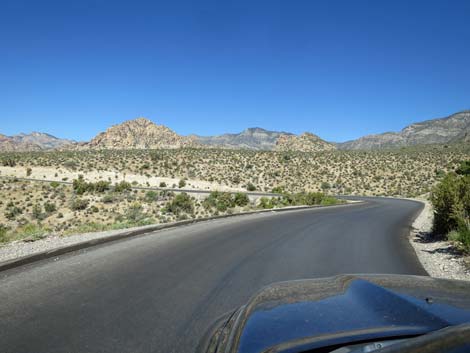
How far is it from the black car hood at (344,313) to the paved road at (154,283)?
1.54 m

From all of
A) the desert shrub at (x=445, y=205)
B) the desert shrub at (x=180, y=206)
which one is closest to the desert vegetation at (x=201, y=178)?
the desert shrub at (x=180, y=206)

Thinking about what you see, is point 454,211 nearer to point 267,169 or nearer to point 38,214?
point 38,214

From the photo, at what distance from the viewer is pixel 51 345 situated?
4.09 m

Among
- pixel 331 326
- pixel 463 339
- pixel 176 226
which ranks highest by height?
pixel 463 339

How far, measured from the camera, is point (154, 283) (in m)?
6.73

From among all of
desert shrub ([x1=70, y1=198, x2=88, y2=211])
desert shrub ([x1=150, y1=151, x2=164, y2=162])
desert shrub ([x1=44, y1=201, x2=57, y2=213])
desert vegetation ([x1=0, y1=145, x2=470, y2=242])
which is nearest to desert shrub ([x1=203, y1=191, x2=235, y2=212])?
desert vegetation ([x1=0, y1=145, x2=470, y2=242])

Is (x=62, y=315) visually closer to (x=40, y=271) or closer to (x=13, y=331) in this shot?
(x=13, y=331)

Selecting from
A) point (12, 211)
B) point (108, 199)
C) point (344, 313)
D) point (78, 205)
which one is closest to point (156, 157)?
point (108, 199)

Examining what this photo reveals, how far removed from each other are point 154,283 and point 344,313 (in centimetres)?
462

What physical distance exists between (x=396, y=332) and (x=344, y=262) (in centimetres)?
686

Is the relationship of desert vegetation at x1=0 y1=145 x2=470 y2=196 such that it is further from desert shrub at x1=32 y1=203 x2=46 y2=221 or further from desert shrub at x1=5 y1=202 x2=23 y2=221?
desert shrub at x1=32 y1=203 x2=46 y2=221

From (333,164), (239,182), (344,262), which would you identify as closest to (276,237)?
(344,262)

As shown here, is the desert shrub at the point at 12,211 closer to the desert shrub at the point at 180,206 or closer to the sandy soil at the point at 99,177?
the desert shrub at the point at 180,206

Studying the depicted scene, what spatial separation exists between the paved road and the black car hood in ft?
5.06
